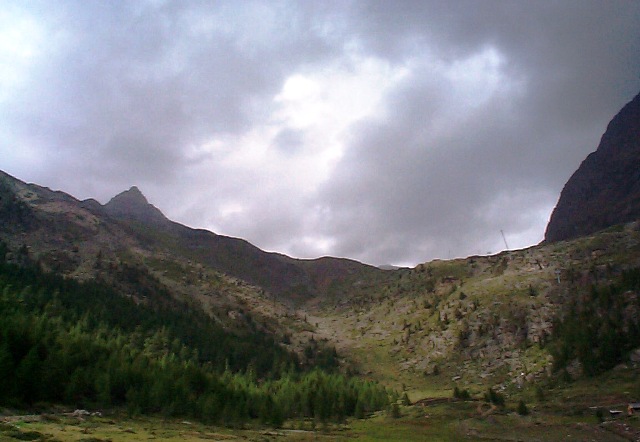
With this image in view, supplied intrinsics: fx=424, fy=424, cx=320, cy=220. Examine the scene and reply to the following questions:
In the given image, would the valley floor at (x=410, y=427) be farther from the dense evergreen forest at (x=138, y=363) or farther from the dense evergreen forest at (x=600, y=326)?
the dense evergreen forest at (x=600, y=326)

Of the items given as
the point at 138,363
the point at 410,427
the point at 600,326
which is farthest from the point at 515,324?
the point at 138,363

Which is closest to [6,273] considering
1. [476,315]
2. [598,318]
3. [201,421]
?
[201,421]

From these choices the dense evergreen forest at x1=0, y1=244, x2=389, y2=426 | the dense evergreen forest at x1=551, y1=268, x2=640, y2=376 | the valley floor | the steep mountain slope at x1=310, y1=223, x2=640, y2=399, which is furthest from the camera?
the steep mountain slope at x1=310, y1=223, x2=640, y2=399

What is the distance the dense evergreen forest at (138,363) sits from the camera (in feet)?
237

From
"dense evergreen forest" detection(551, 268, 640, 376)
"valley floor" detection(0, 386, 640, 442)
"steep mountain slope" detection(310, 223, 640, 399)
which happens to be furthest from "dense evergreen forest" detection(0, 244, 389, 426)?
"dense evergreen forest" detection(551, 268, 640, 376)

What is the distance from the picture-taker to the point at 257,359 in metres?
155

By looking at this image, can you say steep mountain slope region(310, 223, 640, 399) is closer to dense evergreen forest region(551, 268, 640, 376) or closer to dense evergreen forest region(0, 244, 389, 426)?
dense evergreen forest region(551, 268, 640, 376)

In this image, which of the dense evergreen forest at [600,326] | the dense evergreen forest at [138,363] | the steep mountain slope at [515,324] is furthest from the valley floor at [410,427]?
the steep mountain slope at [515,324]

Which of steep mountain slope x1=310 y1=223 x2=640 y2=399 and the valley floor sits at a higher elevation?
steep mountain slope x1=310 y1=223 x2=640 y2=399

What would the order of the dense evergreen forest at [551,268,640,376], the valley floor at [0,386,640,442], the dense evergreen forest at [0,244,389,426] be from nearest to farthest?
the valley floor at [0,386,640,442] < the dense evergreen forest at [0,244,389,426] < the dense evergreen forest at [551,268,640,376]

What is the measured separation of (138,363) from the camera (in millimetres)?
91188

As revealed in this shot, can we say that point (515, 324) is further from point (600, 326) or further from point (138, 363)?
A: point (138, 363)

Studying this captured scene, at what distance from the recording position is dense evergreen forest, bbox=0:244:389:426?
7238 cm

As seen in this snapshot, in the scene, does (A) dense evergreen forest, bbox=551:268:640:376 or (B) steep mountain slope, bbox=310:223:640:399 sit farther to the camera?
(B) steep mountain slope, bbox=310:223:640:399
